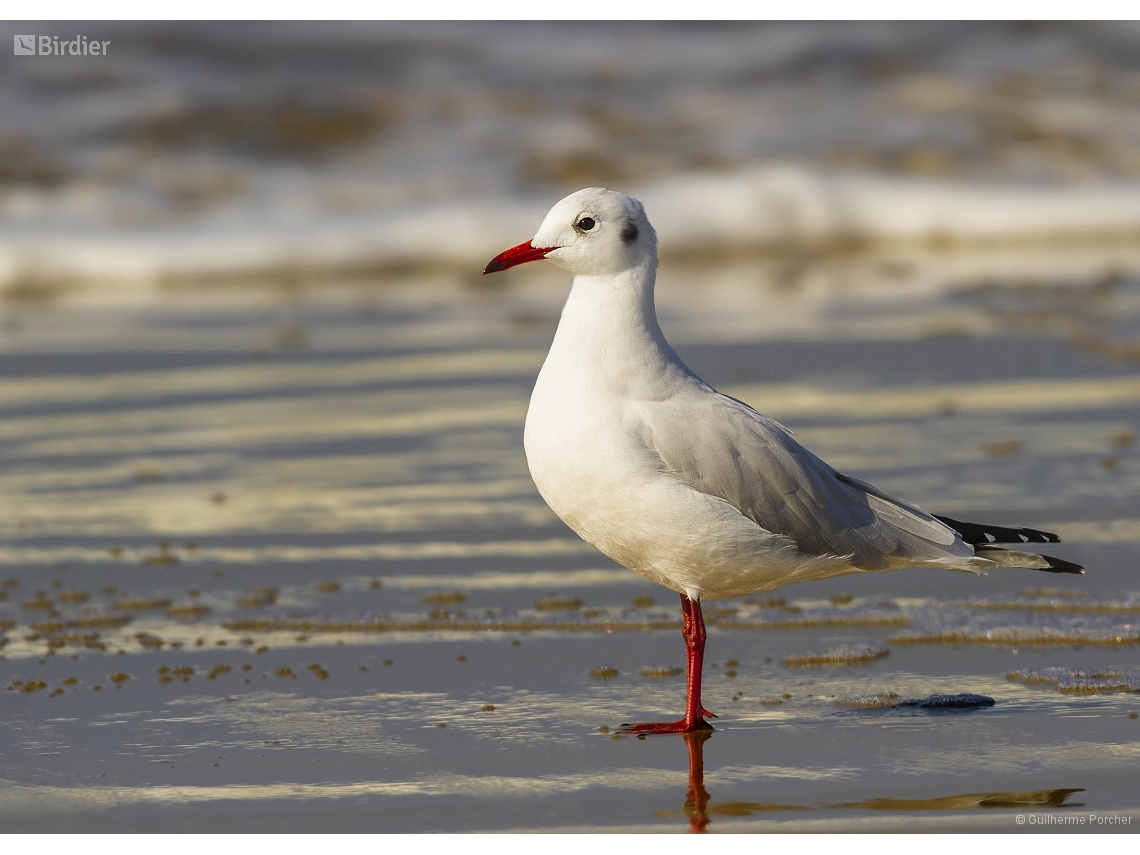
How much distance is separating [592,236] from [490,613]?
1395 mm

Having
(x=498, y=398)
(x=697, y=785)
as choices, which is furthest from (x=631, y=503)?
(x=498, y=398)

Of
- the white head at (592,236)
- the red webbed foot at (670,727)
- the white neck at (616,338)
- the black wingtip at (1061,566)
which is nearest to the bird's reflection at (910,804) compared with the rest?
the red webbed foot at (670,727)

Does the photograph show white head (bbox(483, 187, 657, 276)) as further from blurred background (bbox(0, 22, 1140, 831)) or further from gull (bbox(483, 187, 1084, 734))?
blurred background (bbox(0, 22, 1140, 831))

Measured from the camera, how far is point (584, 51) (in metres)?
18.2

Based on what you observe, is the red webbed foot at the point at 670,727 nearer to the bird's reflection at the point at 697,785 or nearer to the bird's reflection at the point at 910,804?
the bird's reflection at the point at 697,785

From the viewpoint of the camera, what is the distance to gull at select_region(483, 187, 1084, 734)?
4.10 m

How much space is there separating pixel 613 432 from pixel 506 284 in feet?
26.3

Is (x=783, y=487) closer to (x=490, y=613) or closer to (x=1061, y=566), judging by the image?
(x=1061, y=566)

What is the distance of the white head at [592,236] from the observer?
4305mm

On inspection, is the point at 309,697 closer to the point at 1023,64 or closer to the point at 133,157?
the point at 133,157

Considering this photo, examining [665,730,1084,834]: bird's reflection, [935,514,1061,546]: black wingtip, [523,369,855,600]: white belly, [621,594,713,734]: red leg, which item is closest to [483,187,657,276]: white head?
[523,369,855,600]: white belly

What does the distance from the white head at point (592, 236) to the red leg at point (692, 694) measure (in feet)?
3.19

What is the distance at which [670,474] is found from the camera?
411 centimetres

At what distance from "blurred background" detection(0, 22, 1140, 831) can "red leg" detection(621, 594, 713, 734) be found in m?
0.09
